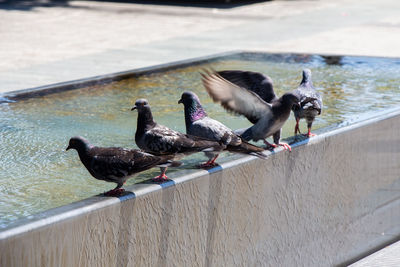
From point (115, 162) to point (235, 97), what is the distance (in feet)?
3.34

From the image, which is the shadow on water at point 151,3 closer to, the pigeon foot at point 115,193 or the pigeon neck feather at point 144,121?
the pigeon neck feather at point 144,121

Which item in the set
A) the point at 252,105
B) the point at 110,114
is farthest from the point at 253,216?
the point at 110,114

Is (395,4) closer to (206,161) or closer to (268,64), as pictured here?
(268,64)

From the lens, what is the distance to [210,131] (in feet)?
14.5

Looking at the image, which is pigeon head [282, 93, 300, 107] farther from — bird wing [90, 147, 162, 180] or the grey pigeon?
bird wing [90, 147, 162, 180]

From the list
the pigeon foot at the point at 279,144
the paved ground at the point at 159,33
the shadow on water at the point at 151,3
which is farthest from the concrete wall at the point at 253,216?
the shadow on water at the point at 151,3

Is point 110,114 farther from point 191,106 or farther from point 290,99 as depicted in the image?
point 290,99

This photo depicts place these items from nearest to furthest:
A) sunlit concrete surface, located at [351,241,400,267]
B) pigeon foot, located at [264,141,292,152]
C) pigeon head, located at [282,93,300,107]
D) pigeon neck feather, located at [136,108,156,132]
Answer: pigeon neck feather, located at [136,108,156,132] < pigeon head, located at [282,93,300,107] < pigeon foot, located at [264,141,292,152] < sunlit concrete surface, located at [351,241,400,267]

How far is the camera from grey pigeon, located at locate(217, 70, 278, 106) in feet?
16.5

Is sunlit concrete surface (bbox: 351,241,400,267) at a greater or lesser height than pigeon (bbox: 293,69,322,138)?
lesser

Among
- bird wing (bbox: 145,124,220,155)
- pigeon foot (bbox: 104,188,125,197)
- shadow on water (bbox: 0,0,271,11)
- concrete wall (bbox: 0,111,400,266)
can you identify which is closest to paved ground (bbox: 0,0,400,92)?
shadow on water (bbox: 0,0,271,11)

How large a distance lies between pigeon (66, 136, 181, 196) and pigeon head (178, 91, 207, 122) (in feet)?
1.95

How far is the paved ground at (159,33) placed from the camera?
11.9 meters

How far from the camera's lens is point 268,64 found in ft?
31.8
